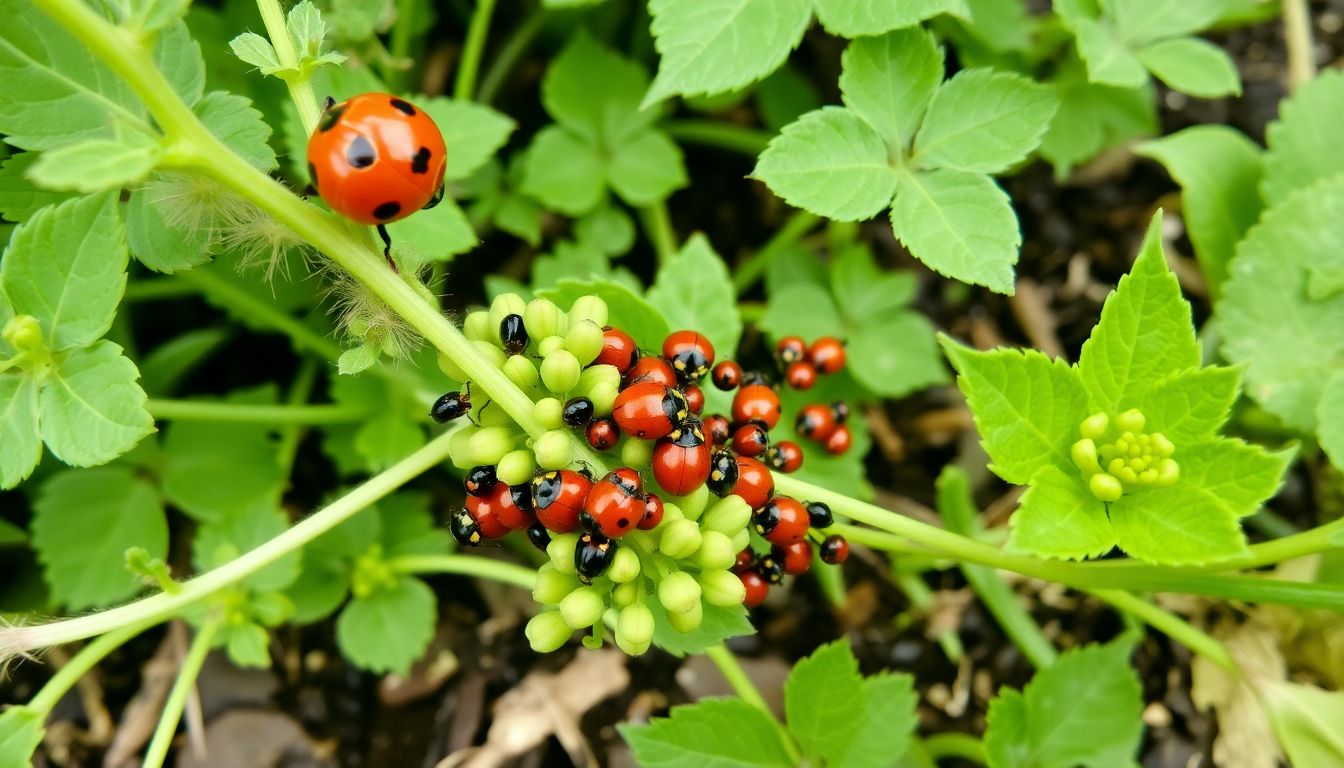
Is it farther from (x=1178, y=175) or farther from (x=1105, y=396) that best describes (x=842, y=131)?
(x=1178, y=175)

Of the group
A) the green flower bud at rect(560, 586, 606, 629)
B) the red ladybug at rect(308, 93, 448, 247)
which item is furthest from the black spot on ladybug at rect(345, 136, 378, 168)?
the green flower bud at rect(560, 586, 606, 629)

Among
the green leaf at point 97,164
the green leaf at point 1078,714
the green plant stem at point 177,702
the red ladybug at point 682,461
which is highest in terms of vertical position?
the green leaf at point 97,164

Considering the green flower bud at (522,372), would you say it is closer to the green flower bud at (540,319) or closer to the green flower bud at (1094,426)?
the green flower bud at (540,319)

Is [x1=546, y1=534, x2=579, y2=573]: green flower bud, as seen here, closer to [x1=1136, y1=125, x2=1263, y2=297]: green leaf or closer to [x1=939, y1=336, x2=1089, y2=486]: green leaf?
[x1=939, y1=336, x2=1089, y2=486]: green leaf

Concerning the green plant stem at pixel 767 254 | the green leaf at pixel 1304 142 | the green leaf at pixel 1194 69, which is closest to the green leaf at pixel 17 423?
the green plant stem at pixel 767 254

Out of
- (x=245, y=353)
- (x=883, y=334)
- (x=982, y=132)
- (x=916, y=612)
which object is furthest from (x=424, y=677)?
(x=982, y=132)
